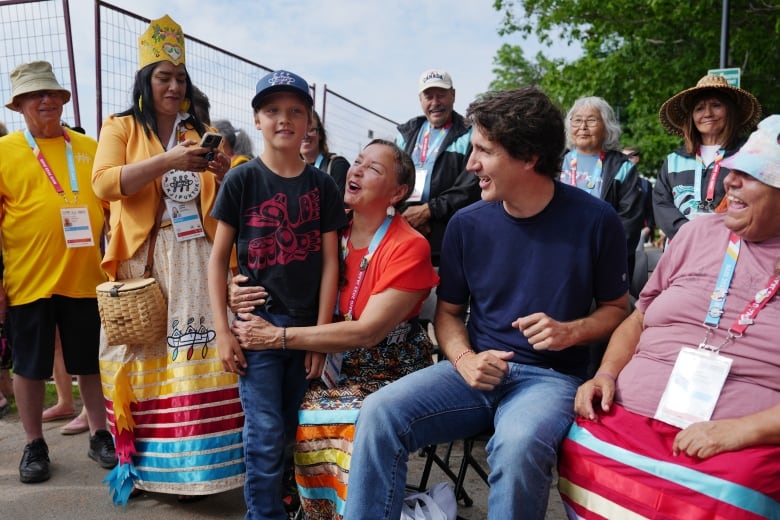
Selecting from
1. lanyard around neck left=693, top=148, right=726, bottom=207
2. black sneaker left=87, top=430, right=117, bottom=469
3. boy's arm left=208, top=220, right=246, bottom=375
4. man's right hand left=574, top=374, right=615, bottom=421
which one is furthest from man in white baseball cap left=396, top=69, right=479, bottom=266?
black sneaker left=87, top=430, right=117, bottom=469

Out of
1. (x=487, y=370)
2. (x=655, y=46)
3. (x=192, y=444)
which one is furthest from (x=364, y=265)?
(x=655, y=46)

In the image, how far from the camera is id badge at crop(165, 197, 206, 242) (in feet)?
9.63

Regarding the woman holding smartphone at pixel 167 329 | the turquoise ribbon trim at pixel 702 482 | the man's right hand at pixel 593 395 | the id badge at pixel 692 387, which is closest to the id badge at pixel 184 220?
the woman holding smartphone at pixel 167 329

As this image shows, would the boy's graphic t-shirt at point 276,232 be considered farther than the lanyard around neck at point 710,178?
No

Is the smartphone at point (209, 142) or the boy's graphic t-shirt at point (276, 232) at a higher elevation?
the smartphone at point (209, 142)

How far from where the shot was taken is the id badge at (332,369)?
259 cm

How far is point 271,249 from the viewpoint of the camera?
2.57 meters

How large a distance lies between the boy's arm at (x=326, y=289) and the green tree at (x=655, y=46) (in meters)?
6.88

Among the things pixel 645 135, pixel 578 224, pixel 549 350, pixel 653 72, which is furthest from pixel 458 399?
pixel 645 135

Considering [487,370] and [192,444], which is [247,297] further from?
[487,370]

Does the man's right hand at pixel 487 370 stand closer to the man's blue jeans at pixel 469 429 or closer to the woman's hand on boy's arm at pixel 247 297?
the man's blue jeans at pixel 469 429

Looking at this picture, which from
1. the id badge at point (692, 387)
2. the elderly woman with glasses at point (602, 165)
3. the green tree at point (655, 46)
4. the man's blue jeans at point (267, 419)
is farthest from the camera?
the green tree at point (655, 46)

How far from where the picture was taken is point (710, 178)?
3.62 meters

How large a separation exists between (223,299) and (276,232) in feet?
1.19
